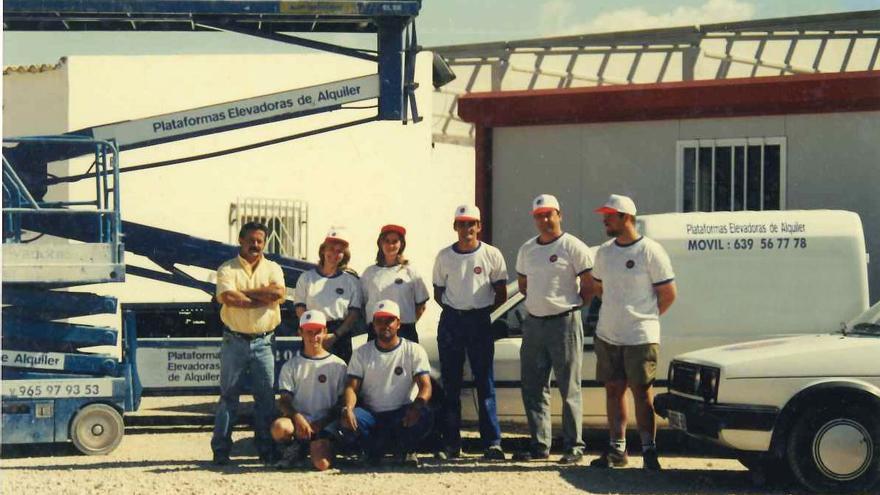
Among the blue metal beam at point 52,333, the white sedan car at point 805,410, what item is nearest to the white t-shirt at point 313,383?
the blue metal beam at point 52,333

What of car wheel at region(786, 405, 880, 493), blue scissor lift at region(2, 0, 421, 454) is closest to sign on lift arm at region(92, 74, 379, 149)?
blue scissor lift at region(2, 0, 421, 454)

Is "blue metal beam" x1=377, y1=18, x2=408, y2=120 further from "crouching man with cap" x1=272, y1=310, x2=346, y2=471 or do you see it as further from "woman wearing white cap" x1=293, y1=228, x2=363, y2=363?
"crouching man with cap" x1=272, y1=310, x2=346, y2=471

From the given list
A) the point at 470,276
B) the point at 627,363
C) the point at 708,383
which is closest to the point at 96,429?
the point at 470,276

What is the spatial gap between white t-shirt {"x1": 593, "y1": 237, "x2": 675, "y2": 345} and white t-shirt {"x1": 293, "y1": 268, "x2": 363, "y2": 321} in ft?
6.12

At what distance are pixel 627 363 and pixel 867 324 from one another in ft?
5.11

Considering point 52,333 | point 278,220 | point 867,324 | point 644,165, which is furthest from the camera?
point 278,220

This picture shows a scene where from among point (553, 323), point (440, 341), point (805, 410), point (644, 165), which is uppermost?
point (644, 165)

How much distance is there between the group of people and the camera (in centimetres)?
893

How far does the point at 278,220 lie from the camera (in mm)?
20484

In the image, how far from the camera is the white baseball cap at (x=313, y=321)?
9203 mm

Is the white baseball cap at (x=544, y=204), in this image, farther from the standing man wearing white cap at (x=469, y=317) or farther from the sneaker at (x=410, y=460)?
the sneaker at (x=410, y=460)

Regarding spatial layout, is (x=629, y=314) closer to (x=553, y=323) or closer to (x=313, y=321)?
(x=553, y=323)

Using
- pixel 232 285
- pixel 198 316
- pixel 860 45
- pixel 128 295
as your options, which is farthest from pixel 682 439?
pixel 860 45

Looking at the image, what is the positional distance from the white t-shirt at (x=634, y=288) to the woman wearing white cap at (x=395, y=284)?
147cm
